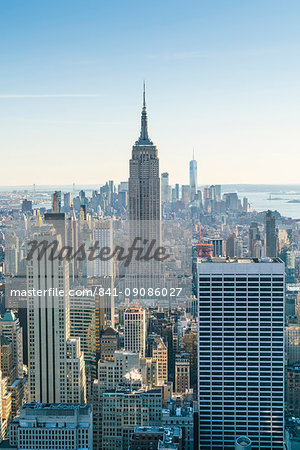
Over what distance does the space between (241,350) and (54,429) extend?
2.33m

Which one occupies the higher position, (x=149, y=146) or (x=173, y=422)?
(x=149, y=146)

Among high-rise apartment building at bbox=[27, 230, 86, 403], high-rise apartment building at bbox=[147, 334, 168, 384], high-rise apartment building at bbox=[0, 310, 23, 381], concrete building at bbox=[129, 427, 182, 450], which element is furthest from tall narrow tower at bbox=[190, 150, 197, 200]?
concrete building at bbox=[129, 427, 182, 450]

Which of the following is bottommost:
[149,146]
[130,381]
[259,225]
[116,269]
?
[130,381]

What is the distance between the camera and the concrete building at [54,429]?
6.11 metres

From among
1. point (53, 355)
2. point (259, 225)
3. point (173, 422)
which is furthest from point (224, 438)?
point (259, 225)

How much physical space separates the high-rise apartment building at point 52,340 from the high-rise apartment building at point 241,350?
67.8 inches

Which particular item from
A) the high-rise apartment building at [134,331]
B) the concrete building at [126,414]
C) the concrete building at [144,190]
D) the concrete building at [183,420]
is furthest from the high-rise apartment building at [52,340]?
the concrete building at [144,190]

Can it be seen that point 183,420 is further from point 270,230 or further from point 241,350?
point 270,230

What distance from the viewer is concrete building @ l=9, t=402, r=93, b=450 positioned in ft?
20.1

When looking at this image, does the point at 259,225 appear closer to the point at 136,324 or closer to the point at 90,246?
the point at 90,246

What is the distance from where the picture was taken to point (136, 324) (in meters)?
9.48

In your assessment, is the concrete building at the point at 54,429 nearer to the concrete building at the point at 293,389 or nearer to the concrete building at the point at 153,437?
the concrete building at the point at 153,437

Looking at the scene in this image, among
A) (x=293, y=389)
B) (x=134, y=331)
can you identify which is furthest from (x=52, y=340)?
(x=293, y=389)

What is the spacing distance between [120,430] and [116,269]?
485 cm
